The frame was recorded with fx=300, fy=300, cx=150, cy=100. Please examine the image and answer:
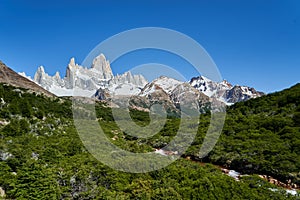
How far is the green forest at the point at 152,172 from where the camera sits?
1738 cm

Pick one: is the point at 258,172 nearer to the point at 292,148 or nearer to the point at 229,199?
the point at 292,148

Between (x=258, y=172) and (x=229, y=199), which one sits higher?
(x=258, y=172)

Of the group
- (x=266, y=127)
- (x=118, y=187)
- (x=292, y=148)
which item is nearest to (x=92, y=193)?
(x=118, y=187)

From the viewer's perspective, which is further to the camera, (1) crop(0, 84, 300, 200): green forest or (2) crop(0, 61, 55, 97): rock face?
(2) crop(0, 61, 55, 97): rock face

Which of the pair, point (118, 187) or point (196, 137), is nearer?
point (118, 187)

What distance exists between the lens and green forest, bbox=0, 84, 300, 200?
17.4 m

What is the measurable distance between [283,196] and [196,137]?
20226mm

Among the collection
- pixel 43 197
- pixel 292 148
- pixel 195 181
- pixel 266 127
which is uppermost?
pixel 266 127

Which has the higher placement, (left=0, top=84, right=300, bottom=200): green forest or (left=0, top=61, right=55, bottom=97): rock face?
(left=0, top=61, right=55, bottom=97): rock face

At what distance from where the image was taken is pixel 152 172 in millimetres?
20922

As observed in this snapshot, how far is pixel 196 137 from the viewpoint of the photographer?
39.6m

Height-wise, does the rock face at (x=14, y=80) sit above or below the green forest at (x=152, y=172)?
above

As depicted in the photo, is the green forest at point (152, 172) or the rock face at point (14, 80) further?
the rock face at point (14, 80)

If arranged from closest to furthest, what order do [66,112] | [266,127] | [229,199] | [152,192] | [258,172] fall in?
[152,192] < [229,199] < [258,172] < [266,127] < [66,112]
